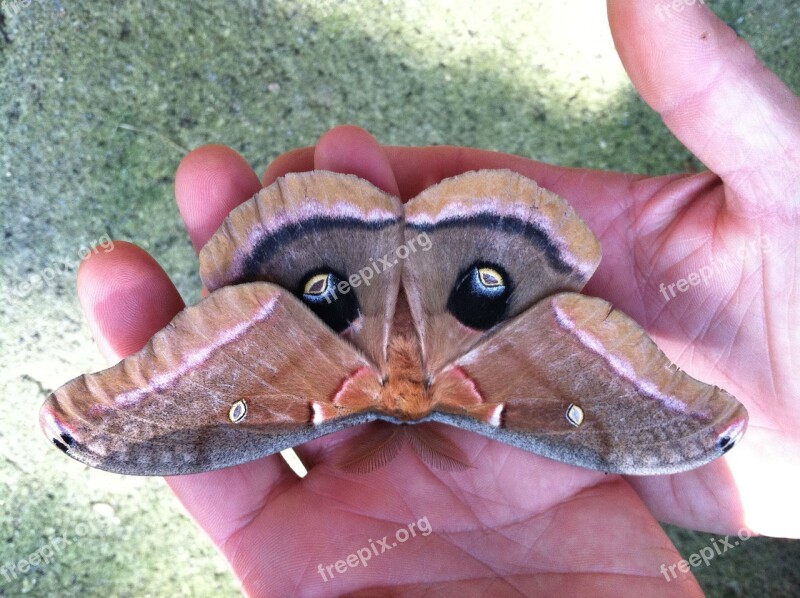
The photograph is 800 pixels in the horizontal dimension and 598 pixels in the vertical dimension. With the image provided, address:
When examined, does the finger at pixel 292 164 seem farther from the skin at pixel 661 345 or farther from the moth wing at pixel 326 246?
the moth wing at pixel 326 246

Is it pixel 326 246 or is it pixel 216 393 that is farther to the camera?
pixel 326 246

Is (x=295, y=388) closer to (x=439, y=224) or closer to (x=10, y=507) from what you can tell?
(x=439, y=224)

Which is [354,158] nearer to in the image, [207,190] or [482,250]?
[207,190]

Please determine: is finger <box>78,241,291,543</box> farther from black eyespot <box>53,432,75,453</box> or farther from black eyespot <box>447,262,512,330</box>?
black eyespot <box>447,262,512,330</box>

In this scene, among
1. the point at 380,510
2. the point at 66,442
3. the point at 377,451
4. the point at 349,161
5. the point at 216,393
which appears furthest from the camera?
the point at 349,161

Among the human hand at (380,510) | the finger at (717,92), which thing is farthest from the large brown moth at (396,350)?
the finger at (717,92)

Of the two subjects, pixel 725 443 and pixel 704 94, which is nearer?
pixel 725 443

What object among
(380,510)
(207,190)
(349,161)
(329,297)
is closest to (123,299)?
(207,190)

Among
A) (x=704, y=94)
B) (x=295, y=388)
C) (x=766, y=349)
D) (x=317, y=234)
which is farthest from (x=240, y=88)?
(x=766, y=349)

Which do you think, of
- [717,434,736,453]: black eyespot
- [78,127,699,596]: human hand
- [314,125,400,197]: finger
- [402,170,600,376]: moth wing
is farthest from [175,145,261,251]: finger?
[717,434,736,453]: black eyespot
